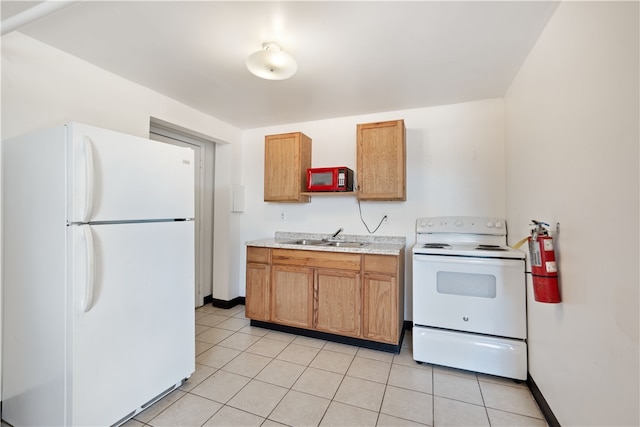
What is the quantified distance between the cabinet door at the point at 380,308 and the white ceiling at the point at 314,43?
1.72 metres

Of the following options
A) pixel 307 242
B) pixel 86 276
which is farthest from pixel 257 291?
pixel 86 276

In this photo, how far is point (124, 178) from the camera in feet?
4.99

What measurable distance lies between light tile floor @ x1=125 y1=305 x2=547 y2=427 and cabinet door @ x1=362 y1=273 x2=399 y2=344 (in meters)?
0.19

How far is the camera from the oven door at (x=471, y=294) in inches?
78.0

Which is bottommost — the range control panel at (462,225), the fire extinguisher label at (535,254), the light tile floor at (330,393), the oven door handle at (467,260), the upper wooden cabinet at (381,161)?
the light tile floor at (330,393)

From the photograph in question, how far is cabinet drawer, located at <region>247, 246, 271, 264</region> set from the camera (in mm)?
2826

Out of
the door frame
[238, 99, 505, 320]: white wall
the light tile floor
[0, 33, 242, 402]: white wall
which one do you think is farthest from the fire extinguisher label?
the door frame

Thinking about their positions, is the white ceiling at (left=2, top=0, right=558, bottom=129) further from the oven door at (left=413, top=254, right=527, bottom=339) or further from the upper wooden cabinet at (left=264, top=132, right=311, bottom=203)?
the oven door at (left=413, top=254, right=527, bottom=339)

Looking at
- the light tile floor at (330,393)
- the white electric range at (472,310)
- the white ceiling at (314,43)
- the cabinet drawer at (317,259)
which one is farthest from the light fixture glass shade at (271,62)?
the light tile floor at (330,393)

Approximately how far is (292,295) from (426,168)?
6.24 feet

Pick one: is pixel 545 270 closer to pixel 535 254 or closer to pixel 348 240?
pixel 535 254

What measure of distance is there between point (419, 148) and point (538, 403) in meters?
2.24

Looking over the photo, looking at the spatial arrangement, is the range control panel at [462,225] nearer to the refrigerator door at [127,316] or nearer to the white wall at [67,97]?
the refrigerator door at [127,316]

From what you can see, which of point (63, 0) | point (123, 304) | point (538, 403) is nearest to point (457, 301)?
point (538, 403)
